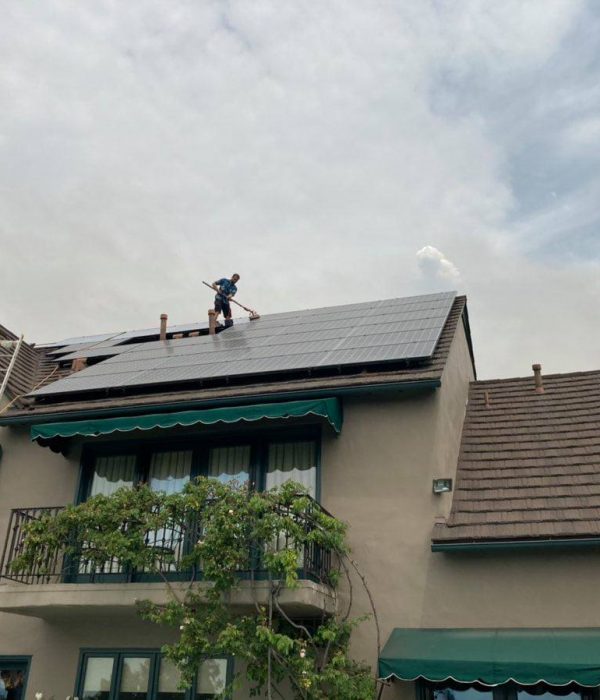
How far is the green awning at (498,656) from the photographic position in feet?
31.2

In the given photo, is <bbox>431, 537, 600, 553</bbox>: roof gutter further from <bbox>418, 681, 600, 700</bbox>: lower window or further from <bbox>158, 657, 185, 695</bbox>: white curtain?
<bbox>158, 657, 185, 695</bbox>: white curtain

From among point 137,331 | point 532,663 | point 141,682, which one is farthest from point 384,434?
point 137,331

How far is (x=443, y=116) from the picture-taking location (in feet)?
48.2

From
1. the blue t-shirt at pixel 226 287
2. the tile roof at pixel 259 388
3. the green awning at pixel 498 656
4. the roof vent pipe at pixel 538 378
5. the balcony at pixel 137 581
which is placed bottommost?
the green awning at pixel 498 656

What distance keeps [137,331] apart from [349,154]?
944cm

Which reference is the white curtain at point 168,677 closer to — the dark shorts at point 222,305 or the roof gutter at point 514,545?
the roof gutter at point 514,545

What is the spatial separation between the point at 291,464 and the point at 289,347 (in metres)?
3.13

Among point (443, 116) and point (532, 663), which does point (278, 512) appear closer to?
point (532, 663)

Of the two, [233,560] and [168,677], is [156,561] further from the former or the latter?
[233,560]

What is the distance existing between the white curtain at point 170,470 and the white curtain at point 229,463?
49cm

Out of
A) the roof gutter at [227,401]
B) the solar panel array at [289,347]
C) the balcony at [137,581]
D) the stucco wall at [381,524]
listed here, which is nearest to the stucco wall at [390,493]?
the stucco wall at [381,524]

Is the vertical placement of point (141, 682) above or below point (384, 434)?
below

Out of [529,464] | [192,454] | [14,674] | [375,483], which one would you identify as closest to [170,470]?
[192,454]

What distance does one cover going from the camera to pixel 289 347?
15664mm
